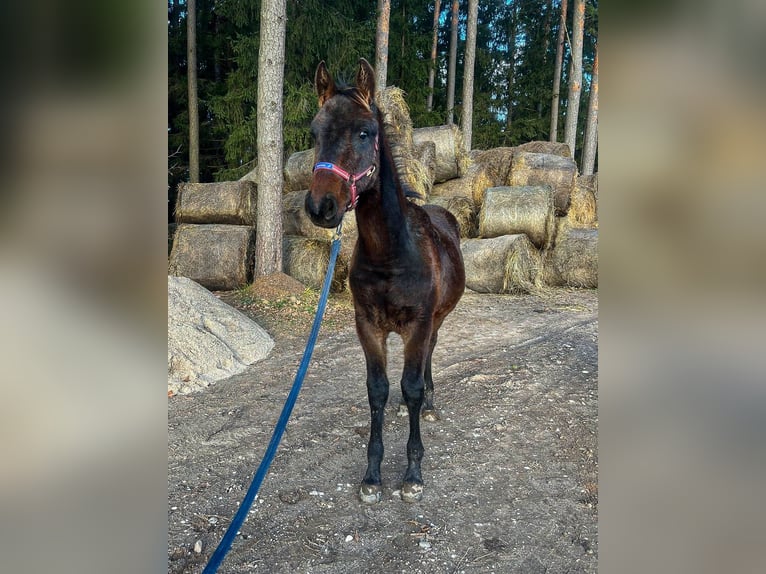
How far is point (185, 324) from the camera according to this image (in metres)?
5.09

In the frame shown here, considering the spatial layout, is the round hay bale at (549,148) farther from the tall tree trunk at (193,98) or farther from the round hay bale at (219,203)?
the tall tree trunk at (193,98)

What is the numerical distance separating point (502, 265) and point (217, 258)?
469cm

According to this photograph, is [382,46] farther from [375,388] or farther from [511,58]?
[511,58]

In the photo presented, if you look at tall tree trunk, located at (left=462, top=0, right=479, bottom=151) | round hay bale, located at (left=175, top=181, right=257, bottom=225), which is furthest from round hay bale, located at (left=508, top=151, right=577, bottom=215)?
round hay bale, located at (left=175, top=181, right=257, bottom=225)

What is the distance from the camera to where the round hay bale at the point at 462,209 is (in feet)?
29.7

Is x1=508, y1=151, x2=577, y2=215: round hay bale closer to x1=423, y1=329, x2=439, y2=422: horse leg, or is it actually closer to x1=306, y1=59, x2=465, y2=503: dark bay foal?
x1=423, y1=329, x2=439, y2=422: horse leg

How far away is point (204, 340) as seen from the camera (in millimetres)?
5035

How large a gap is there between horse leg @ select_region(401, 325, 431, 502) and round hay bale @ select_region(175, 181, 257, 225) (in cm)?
599

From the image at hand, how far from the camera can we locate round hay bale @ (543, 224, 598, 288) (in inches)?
345
